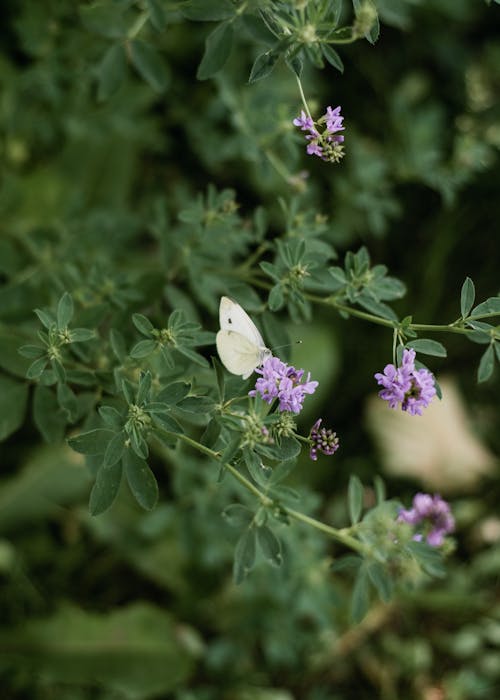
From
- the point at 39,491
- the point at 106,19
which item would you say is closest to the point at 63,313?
the point at 106,19

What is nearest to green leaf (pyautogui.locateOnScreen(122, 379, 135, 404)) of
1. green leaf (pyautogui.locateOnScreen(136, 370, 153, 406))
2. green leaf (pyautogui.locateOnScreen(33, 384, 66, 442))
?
green leaf (pyautogui.locateOnScreen(136, 370, 153, 406))

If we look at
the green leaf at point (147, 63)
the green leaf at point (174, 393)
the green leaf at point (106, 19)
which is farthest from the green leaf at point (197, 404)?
the green leaf at point (106, 19)

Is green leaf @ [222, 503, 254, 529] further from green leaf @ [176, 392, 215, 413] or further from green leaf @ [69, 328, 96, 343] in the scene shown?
green leaf @ [69, 328, 96, 343]

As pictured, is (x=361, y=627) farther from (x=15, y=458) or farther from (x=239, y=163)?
(x=239, y=163)

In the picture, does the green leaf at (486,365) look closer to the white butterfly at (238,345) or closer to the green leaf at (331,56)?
the white butterfly at (238,345)

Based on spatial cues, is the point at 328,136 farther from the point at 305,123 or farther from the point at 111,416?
the point at 111,416

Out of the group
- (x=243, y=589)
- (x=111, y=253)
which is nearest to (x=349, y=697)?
(x=243, y=589)
